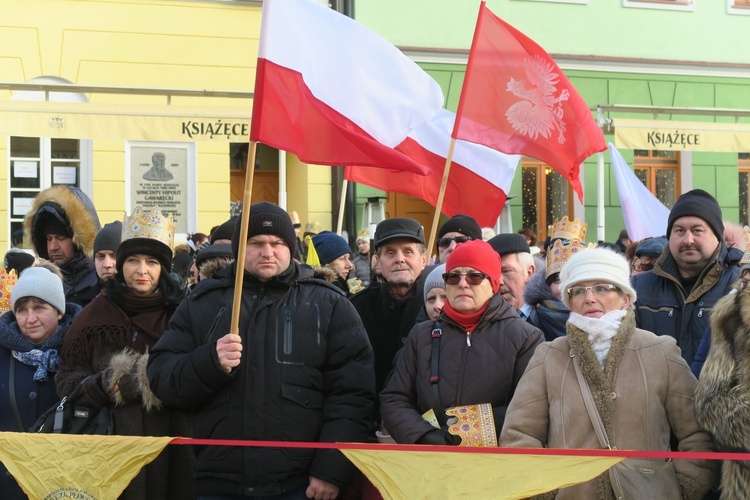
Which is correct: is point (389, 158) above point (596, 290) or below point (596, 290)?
above

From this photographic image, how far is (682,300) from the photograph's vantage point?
531 centimetres

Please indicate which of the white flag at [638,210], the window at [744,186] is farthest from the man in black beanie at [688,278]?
the window at [744,186]

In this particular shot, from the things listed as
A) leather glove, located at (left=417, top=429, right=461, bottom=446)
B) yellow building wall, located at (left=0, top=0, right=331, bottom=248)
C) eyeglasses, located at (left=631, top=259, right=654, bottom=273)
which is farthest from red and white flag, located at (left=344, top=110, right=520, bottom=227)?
yellow building wall, located at (left=0, top=0, right=331, bottom=248)

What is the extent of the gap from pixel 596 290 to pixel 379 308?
1.66 metres

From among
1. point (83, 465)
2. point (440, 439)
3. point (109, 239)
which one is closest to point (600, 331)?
→ point (440, 439)

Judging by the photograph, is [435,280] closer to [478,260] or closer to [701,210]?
[478,260]

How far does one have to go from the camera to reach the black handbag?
4.61m

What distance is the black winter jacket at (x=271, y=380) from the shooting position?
420 centimetres

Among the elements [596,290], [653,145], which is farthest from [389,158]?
[653,145]

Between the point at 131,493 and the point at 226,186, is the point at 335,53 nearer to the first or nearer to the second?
the point at 131,493

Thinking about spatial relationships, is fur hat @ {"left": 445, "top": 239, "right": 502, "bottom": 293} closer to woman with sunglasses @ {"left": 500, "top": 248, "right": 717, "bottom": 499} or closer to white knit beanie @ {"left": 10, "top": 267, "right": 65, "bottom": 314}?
woman with sunglasses @ {"left": 500, "top": 248, "right": 717, "bottom": 499}

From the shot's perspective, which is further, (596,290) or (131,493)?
(131,493)

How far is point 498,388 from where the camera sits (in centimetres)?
416

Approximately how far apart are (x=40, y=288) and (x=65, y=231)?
6.05 ft
